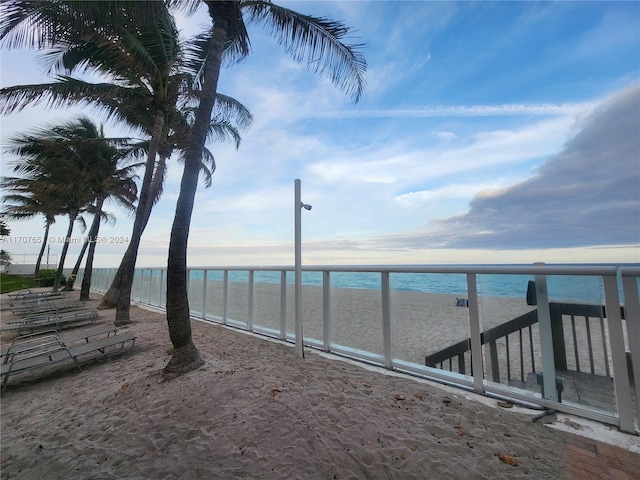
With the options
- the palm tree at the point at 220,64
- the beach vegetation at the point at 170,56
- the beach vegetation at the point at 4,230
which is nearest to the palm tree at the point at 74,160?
the beach vegetation at the point at 170,56

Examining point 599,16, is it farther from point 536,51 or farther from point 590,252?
point 590,252

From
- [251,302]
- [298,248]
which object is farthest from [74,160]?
[298,248]

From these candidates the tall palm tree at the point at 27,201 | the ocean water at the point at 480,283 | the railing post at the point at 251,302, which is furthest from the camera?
the tall palm tree at the point at 27,201

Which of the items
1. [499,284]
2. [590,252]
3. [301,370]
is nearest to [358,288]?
[301,370]

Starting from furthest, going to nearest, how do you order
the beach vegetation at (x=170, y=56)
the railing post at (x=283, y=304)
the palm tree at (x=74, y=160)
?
the palm tree at (x=74, y=160) → the railing post at (x=283, y=304) → the beach vegetation at (x=170, y=56)

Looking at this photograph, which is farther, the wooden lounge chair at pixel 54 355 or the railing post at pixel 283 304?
the railing post at pixel 283 304

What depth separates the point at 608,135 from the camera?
8.00m

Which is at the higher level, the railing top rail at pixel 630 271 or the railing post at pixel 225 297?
the railing top rail at pixel 630 271

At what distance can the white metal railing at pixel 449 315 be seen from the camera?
7.66 feet

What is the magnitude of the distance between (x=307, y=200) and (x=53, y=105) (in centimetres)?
843

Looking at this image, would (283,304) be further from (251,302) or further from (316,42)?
(316,42)

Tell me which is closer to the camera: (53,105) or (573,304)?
(573,304)

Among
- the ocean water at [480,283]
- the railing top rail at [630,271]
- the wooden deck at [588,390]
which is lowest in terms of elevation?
the wooden deck at [588,390]

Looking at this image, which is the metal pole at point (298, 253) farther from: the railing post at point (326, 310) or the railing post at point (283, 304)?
the railing post at point (283, 304)
